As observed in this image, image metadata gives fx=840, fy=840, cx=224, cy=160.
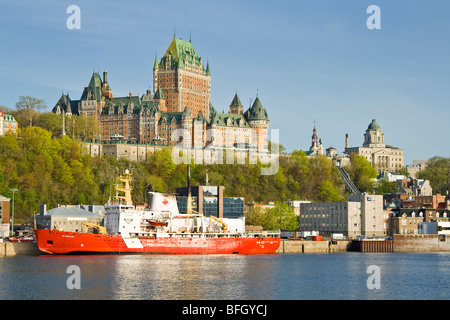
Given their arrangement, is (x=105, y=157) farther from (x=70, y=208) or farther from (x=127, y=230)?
(x=127, y=230)

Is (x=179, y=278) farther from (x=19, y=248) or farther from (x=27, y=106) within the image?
(x=27, y=106)

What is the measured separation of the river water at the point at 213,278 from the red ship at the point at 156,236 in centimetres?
345

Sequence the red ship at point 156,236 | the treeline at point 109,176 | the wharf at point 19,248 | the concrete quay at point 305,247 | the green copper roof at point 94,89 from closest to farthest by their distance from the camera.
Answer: the red ship at point 156,236 < the wharf at point 19,248 < the concrete quay at point 305,247 < the treeline at point 109,176 < the green copper roof at point 94,89

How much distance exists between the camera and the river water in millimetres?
56750

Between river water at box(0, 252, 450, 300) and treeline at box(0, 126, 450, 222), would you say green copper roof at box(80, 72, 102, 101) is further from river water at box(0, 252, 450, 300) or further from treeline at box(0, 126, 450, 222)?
river water at box(0, 252, 450, 300)

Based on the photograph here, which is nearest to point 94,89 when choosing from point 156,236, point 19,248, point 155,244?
point 19,248

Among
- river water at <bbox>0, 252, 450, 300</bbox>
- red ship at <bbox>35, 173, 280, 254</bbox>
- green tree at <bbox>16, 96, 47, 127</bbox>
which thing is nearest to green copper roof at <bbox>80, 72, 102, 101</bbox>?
green tree at <bbox>16, 96, 47, 127</bbox>

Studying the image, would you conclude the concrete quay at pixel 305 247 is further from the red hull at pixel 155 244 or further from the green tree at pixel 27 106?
the green tree at pixel 27 106

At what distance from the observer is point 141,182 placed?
153m

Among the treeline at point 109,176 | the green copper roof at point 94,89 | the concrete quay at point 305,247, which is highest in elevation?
the green copper roof at point 94,89

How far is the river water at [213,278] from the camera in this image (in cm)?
5675

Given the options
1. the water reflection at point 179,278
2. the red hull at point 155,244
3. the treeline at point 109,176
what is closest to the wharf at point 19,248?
the red hull at point 155,244

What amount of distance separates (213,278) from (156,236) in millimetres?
30243

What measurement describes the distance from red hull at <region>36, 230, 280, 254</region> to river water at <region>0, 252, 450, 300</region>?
10.6ft
